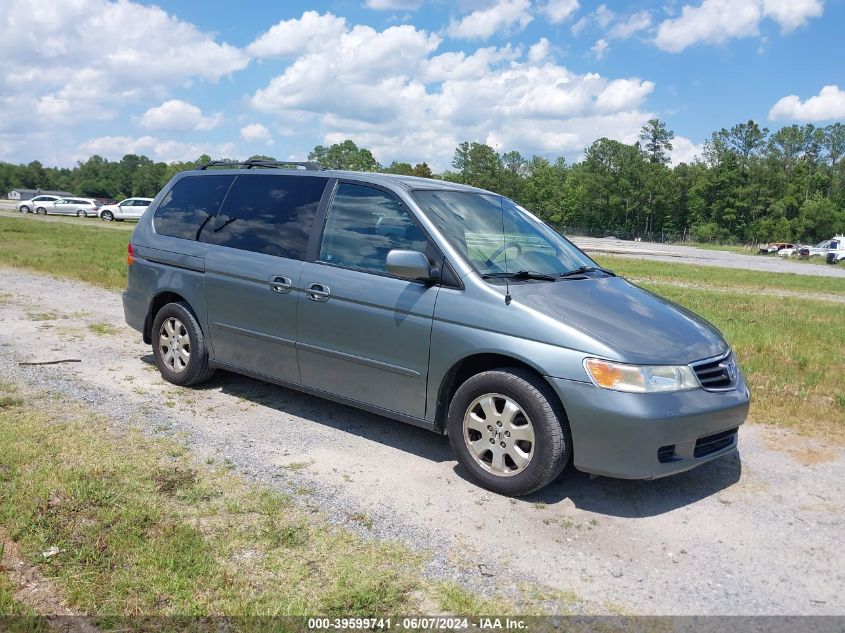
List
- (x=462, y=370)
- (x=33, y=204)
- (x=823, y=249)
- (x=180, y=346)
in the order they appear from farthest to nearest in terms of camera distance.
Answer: (x=33, y=204) → (x=823, y=249) → (x=180, y=346) → (x=462, y=370)

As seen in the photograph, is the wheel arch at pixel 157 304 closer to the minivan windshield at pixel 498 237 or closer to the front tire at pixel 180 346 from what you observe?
the front tire at pixel 180 346

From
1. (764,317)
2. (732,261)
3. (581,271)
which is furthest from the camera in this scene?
(732,261)

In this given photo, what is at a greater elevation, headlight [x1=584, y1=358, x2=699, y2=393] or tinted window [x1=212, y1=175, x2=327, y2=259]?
tinted window [x1=212, y1=175, x2=327, y2=259]

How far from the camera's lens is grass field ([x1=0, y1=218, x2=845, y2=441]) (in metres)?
6.39

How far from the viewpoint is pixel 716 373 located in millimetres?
4324

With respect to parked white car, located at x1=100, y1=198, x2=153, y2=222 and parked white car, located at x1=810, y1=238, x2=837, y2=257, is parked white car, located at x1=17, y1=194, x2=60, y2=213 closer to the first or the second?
parked white car, located at x1=100, y1=198, x2=153, y2=222

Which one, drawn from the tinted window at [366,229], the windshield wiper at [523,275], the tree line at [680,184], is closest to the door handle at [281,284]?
the tinted window at [366,229]

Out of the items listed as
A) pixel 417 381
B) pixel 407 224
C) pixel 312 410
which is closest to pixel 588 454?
pixel 417 381

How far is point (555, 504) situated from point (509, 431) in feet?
1.74

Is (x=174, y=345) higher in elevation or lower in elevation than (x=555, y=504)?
higher

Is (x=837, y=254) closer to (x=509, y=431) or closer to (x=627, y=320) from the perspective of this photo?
(x=627, y=320)

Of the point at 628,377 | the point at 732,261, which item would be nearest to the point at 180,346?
the point at 628,377

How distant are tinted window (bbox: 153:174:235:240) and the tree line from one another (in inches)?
3364

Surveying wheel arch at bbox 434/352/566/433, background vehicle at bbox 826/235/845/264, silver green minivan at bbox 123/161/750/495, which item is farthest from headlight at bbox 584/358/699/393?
background vehicle at bbox 826/235/845/264
